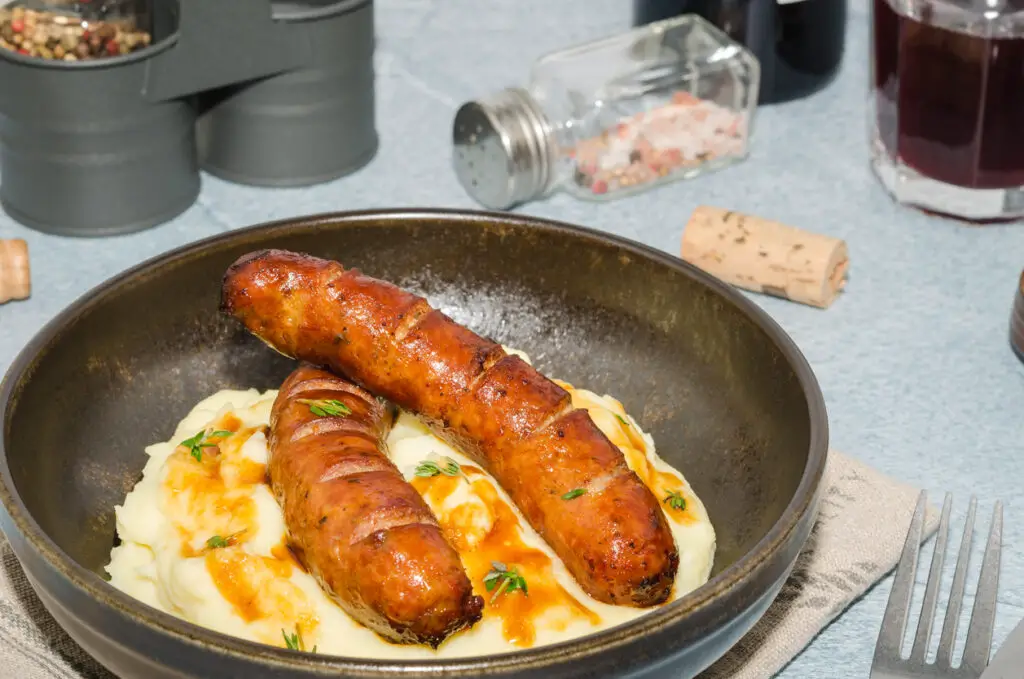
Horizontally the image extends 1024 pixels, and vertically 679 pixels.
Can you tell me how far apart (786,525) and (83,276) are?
5.66 ft

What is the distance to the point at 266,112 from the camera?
9.92 ft

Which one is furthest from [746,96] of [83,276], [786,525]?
[786,525]

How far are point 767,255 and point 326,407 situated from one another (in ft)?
3.95

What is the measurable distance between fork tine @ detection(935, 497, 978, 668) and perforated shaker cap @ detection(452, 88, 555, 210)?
4.10 feet

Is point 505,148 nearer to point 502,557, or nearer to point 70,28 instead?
point 70,28

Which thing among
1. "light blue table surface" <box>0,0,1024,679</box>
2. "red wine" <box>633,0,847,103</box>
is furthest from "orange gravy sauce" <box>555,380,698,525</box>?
"red wine" <box>633,0,847,103</box>

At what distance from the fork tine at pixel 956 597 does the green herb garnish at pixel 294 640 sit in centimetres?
75

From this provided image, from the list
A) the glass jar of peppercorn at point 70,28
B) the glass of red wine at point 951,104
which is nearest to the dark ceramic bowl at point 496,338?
the glass jar of peppercorn at point 70,28

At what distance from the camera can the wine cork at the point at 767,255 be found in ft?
8.69

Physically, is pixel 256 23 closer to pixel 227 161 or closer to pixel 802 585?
pixel 227 161

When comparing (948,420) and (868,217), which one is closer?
(948,420)

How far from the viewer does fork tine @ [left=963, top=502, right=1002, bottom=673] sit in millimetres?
1699

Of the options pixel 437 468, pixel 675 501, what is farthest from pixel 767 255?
pixel 437 468

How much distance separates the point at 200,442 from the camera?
1854 millimetres
